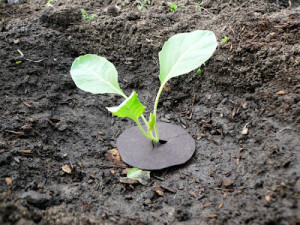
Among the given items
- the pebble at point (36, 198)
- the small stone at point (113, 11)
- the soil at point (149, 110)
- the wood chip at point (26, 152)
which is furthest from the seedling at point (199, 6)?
the pebble at point (36, 198)

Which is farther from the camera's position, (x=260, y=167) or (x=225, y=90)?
(x=225, y=90)

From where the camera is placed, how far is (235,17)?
178 centimetres

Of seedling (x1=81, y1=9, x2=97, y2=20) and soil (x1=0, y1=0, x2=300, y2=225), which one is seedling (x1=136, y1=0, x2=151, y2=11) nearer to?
soil (x1=0, y1=0, x2=300, y2=225)

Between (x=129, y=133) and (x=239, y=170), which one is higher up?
(x=239, y=170)

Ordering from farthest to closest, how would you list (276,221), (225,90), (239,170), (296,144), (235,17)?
(235,17) → (225,90) → (239,170) → (296,144) → (276,221)

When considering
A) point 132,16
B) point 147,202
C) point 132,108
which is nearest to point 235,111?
point 132,108

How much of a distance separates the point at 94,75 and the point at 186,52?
471mm

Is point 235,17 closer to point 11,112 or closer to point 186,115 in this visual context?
point 186,115

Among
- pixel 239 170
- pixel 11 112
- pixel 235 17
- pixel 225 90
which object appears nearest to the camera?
pixel 239 170

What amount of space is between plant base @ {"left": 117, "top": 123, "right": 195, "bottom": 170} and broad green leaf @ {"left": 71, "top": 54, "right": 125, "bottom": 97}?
276mm

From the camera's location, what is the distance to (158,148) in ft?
4.75

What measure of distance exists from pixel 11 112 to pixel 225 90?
1.19 meters

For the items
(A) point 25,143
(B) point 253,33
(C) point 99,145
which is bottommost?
(C) point 99,145

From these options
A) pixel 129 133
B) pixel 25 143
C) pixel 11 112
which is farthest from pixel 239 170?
pixel 11 112
